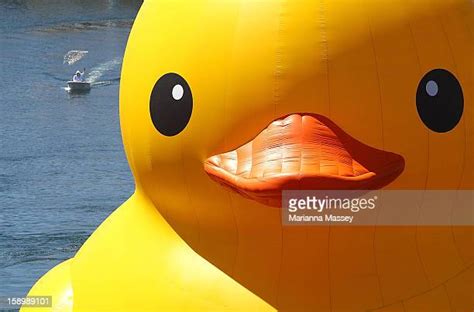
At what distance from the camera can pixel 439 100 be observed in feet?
25.9

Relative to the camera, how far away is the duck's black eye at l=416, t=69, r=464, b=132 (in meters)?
7.83

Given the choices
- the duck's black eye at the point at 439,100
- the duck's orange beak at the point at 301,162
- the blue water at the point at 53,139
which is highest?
the blue water at the point at 53,139

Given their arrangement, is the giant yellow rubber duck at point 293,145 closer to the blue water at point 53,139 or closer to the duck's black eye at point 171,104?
the duck's black eye at point 171,104

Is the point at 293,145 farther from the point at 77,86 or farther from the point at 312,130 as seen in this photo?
the point at 77,86

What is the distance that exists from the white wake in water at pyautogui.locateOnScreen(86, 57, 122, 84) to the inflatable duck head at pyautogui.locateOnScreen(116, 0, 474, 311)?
24829 mm

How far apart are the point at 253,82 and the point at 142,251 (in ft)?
4.91

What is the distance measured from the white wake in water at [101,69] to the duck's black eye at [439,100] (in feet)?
82.7

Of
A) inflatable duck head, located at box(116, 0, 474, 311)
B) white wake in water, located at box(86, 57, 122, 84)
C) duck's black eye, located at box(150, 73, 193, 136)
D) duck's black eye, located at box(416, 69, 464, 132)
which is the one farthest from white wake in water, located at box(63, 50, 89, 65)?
duck's black eye, located at box(416, 69, 464, 132)

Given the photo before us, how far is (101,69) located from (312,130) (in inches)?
1069

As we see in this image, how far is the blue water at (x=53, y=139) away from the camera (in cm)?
1683

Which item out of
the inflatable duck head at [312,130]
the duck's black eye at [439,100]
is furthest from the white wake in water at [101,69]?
the duck's black eye at [439,100]

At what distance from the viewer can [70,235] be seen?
17.0 meters

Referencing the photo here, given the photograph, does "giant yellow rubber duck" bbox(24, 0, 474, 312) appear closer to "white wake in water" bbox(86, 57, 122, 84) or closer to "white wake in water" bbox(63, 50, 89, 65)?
"white wake in water" bbox(86, 57, 122, 84)

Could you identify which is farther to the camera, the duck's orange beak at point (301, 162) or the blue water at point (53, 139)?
the blue water at point (53, 139)
